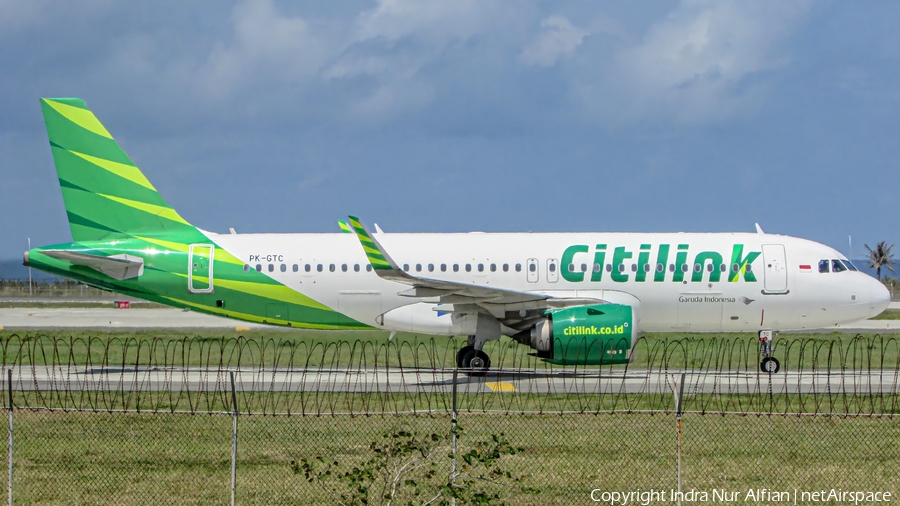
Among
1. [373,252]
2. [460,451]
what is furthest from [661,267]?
[460,451]

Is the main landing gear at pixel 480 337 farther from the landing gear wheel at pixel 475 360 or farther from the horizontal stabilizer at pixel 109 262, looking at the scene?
the horizontal stabilizer at pixel 109 262

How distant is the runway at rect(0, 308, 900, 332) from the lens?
140 feet

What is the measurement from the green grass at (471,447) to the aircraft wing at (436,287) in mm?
6268

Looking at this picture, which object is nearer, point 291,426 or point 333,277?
point 291,426

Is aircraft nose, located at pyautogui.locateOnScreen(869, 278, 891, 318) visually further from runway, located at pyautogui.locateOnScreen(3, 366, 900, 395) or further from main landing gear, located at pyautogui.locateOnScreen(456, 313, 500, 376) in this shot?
→ main landing gear, located at pyautogui.locateOnScreen(456, 313, 500, 376)

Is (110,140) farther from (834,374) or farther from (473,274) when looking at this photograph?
(834,374)

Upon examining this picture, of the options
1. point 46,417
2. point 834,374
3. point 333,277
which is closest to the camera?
point 46,417

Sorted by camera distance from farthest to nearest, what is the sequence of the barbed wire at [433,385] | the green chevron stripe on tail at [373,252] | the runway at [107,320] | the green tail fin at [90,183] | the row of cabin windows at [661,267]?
1. the runway at [107,320]
2. the green tail fin at [90,183]
3. the row of cabin windows at [661,267]
4. the green chevron stripe on tail at [373,252]
5. the barbed wire at [433,385]

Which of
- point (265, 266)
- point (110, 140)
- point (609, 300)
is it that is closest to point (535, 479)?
point (609, 300)

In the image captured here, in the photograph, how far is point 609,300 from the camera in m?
26.0

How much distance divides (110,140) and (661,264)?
15333mm

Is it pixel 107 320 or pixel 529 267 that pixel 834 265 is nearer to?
pixel 529 267

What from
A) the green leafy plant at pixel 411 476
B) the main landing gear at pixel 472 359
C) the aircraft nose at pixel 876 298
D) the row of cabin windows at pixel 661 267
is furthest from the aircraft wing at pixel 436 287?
the green leafy plant at pixel 411 476

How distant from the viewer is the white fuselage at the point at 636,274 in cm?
2627
